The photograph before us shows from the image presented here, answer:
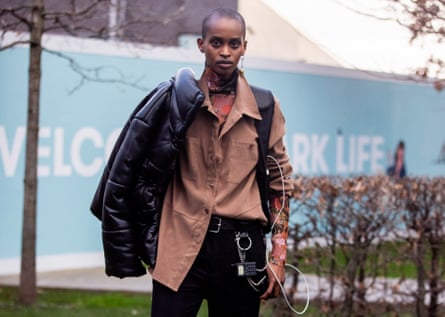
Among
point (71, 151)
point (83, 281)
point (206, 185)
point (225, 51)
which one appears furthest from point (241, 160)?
point (71, 151)

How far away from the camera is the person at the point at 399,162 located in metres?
17.9

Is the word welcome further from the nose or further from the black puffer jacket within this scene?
the nose

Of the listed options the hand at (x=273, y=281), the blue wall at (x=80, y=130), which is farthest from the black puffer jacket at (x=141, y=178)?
the blue wall at (x=80, y=130)

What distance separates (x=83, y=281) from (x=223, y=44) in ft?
27.0

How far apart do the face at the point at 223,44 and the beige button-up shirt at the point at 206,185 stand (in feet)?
0.46

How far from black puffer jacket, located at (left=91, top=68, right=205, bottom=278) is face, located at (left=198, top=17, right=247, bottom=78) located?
5.1 inches

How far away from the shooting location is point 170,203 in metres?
3.91

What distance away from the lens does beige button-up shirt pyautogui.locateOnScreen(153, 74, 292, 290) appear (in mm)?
3801

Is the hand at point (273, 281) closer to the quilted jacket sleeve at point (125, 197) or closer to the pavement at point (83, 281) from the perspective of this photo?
the quilted jacket sleeve at point (125, 197)

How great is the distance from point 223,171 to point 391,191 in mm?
3623

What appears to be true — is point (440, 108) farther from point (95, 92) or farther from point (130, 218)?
point (130, 218)

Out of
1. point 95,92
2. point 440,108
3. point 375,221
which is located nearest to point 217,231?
point 375,221

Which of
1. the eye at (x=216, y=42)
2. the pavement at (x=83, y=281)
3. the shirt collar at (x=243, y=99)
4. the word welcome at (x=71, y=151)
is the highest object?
the eye at (x=216, y=42)

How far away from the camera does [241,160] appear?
3.90 m
